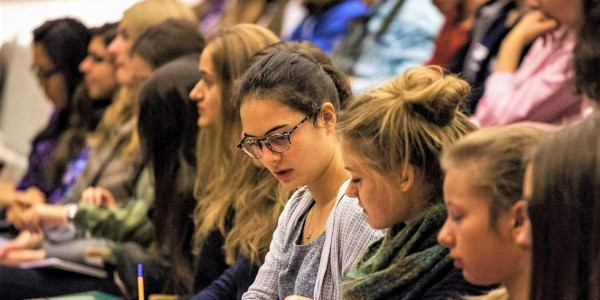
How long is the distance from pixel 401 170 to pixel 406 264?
0.15 m

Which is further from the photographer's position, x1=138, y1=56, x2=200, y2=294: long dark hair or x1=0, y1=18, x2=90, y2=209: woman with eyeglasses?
x1=0, y1=18, x2=90, y2=209: woman with eyeglasses

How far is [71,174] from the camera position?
12.2 ft

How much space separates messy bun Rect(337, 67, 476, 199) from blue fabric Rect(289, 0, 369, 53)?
194 centimetres

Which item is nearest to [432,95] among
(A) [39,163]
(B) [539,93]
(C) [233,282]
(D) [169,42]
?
(C) [233,282]

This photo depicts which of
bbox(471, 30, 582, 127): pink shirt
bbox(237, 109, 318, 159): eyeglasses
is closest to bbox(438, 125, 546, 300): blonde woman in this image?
bbox(237, 109, 318, 159): eyeglasses

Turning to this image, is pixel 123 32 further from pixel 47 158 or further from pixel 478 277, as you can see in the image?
pixel 478 277

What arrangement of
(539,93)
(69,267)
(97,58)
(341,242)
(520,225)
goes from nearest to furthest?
(520,225), (341,242), (539,93), (69,267), (97,58)

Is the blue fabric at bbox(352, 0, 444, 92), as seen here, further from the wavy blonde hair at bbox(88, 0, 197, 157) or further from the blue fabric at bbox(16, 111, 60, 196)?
the blue fabric at bbox(16, 111, 60, 196)

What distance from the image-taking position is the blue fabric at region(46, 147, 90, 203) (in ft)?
12.0

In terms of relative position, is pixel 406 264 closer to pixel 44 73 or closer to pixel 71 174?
pixel 71 174

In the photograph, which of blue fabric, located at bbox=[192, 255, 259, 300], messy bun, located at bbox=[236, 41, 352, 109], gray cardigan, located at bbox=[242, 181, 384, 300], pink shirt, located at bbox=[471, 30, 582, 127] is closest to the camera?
gray cardigan, located at bbox=[242, 181, 384, 300]

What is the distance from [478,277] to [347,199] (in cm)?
50

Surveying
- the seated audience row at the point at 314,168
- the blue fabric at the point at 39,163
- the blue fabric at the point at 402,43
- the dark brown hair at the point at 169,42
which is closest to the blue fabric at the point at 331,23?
the seated audience row at the point at 314,168

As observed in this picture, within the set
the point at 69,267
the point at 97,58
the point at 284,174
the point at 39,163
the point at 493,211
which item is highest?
the point at 493,211
